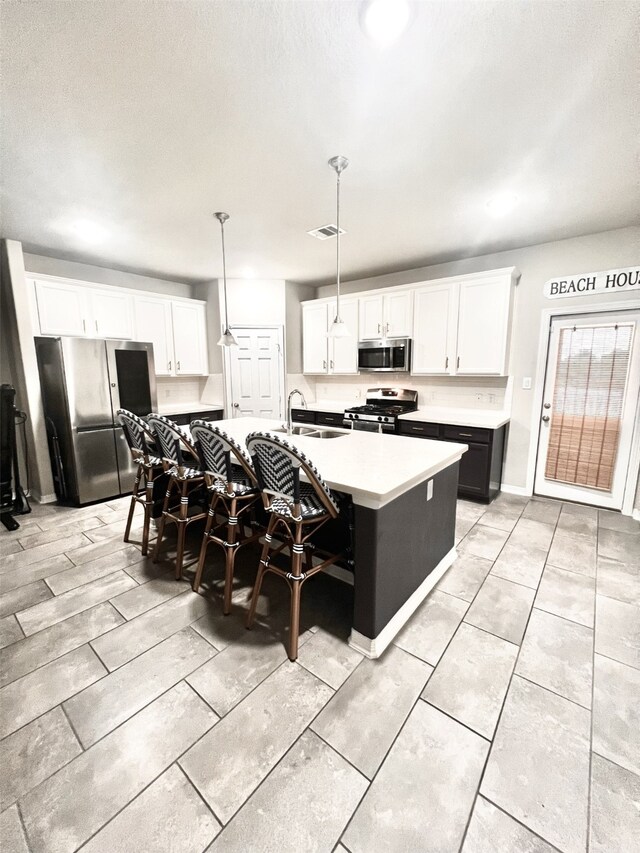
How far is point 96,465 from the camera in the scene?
3.76 m

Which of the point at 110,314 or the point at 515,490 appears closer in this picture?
the point at 515,490

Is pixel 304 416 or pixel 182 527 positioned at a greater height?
pixel 304 416

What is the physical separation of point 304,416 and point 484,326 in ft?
8.85

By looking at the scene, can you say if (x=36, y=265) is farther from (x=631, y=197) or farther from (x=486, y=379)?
(x=631, y=197)

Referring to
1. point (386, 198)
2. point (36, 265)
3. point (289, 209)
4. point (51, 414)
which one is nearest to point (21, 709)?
point (51, 414)

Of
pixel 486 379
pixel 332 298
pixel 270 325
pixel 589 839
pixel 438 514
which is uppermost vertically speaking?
pixel 332 298

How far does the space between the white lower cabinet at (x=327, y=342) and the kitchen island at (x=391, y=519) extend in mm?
2653

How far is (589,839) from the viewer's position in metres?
1.08

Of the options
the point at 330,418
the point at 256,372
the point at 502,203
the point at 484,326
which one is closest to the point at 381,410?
the point at 330,418

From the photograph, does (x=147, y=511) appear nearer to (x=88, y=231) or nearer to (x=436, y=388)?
(x=88, y=231)

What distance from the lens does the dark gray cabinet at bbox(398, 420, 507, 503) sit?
363 cm

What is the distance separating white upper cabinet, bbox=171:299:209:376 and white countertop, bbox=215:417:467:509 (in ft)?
8.49

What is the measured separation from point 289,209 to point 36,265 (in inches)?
120

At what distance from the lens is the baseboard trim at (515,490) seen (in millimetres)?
3969
